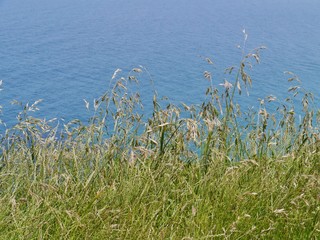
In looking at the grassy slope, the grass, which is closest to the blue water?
the grass

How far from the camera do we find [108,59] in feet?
57.4

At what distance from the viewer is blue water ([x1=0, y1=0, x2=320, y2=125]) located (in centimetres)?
1448

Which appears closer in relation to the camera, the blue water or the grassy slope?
the grassy slope

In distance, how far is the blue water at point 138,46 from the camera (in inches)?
570

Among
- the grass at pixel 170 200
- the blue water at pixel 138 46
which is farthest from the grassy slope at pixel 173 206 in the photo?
the blue water at pixel 138 46

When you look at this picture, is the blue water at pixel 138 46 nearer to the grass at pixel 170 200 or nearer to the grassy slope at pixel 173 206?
the grass at pixel 170 200

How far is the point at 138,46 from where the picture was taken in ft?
62.5

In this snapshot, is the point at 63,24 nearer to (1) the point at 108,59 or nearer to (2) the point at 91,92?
(1) the point at 108,59

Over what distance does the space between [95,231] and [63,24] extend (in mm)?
21378

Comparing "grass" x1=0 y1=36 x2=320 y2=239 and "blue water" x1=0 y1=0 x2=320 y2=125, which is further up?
"grass" x1=0 y1=36 x2=320 y2=239

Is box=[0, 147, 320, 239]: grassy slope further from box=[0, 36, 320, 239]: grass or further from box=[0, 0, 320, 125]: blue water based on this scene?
box=[0, 0, 320, 125]: blue water

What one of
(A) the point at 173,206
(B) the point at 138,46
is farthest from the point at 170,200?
(B) the point at 138,46

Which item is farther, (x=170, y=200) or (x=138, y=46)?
(x=138, y=46)

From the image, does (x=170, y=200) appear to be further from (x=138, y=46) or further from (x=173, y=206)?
(x=138, y=46)
